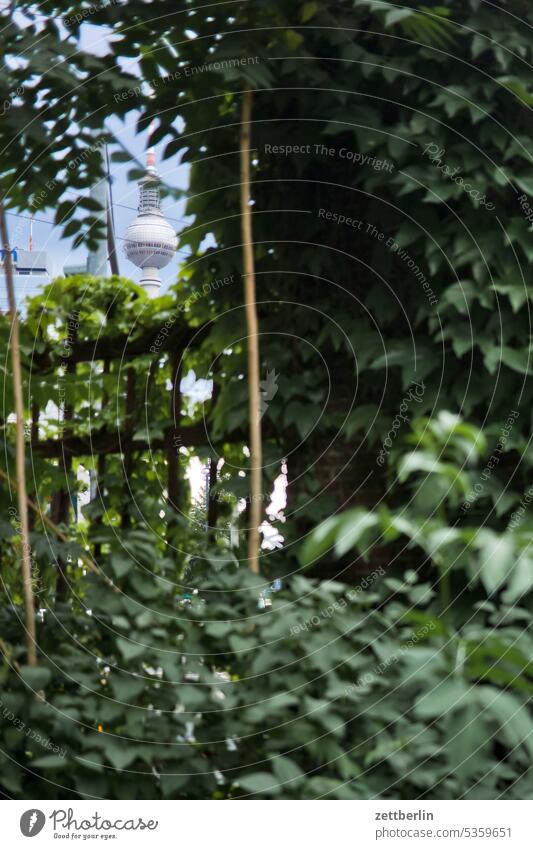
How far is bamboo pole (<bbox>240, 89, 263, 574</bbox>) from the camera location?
186 cm

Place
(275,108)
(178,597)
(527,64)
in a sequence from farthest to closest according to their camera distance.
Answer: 1. (275,108)
2. (527,64)
3. (178,597)

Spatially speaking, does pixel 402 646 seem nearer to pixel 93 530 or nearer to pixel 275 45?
pixel 93 530

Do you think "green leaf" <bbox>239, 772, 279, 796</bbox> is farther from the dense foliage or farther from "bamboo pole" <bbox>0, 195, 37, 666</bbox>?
"bamboo pole" <bbox>0, 195, 37, 666</bbox>

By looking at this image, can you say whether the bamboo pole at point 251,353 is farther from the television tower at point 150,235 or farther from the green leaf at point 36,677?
the green leaf at point 36,677

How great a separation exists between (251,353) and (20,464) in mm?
535

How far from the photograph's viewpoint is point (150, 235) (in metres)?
2.01

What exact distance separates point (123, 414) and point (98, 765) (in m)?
0.83

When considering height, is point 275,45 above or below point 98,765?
above

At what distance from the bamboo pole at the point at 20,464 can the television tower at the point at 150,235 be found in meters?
0.27

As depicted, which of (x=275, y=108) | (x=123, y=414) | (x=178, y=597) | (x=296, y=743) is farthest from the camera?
(x=123, y=414)

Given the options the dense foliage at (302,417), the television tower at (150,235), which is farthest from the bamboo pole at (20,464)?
the television tower at (150,235)

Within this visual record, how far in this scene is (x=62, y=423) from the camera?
2.12 m

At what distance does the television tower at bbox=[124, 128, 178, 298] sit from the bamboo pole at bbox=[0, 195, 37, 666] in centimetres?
27
